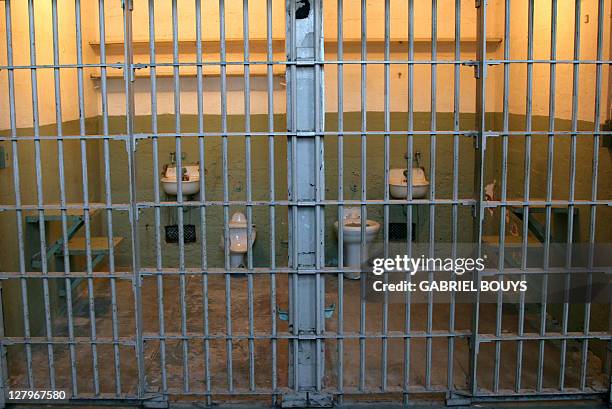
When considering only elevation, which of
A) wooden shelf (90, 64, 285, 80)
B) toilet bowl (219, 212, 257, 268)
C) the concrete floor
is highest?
wooden shelf (90, 64, 285, 80)

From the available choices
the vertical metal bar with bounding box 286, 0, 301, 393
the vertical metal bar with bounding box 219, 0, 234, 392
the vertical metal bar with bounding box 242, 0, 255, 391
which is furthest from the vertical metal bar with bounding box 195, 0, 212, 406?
the vertical metal bar with bounding box 286, 0, 301, 393

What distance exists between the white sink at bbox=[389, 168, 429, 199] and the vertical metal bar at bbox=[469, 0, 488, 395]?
277 centimetres

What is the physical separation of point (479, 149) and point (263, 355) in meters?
2.24

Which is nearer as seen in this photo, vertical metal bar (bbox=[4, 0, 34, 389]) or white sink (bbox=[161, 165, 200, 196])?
vertical metal bar (bbox=[4, 0, 34, 389])

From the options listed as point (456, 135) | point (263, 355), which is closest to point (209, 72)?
point (263, 355)

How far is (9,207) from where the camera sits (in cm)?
359

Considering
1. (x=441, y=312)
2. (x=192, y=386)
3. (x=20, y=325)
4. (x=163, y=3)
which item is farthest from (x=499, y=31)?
(x=20, y=325)

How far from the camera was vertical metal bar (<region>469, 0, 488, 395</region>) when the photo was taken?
3541mm

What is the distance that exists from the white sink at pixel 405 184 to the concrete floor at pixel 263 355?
119 centimetres

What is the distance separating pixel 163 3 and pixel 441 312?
4331 millimetres

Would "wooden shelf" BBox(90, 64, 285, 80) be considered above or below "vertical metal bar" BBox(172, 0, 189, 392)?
above

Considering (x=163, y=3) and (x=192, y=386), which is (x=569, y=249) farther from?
(x=163, y=3)

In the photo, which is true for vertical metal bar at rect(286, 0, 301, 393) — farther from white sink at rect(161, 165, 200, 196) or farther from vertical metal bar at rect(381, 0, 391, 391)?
white sink at rect(161, 165, 200, 196)

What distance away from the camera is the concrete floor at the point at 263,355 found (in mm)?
4242
